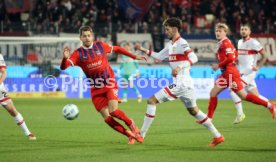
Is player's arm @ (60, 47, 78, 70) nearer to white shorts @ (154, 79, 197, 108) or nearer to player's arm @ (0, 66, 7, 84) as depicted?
player's arm @ (0, 66, 7, 84)

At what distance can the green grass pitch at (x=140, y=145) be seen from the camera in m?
8.82

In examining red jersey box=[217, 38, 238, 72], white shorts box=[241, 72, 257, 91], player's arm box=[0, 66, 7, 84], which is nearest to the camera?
player's arm box=[0, 66, 7, 84]

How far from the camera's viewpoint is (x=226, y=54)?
1273cm

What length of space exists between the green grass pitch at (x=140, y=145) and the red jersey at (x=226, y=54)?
139 centimetres

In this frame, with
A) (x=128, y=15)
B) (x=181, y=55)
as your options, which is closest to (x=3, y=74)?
(x=181, y=55)

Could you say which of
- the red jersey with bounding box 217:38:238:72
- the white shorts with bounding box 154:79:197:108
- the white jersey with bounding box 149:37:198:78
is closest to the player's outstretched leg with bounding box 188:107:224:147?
the white shorts with bounding box 154:79:197:108

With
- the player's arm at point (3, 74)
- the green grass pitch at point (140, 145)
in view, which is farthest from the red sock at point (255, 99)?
the player's arm at point (3, 74)

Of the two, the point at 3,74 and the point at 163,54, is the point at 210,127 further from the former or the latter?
the point at 3,74

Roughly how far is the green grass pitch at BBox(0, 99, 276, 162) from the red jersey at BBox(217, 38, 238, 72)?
1.39m

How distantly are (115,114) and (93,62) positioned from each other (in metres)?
0.97

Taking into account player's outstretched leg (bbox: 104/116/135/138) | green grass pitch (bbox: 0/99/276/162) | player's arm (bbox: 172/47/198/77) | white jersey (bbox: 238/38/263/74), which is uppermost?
player's arm (bbox: 172/47/198/77)

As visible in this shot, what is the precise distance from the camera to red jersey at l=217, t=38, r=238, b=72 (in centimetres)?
1246

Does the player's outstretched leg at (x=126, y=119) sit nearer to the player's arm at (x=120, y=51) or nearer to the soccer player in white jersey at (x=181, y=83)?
the soccer player in white jersey at (x=181, y=83)

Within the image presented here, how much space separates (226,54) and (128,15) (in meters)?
16.7
